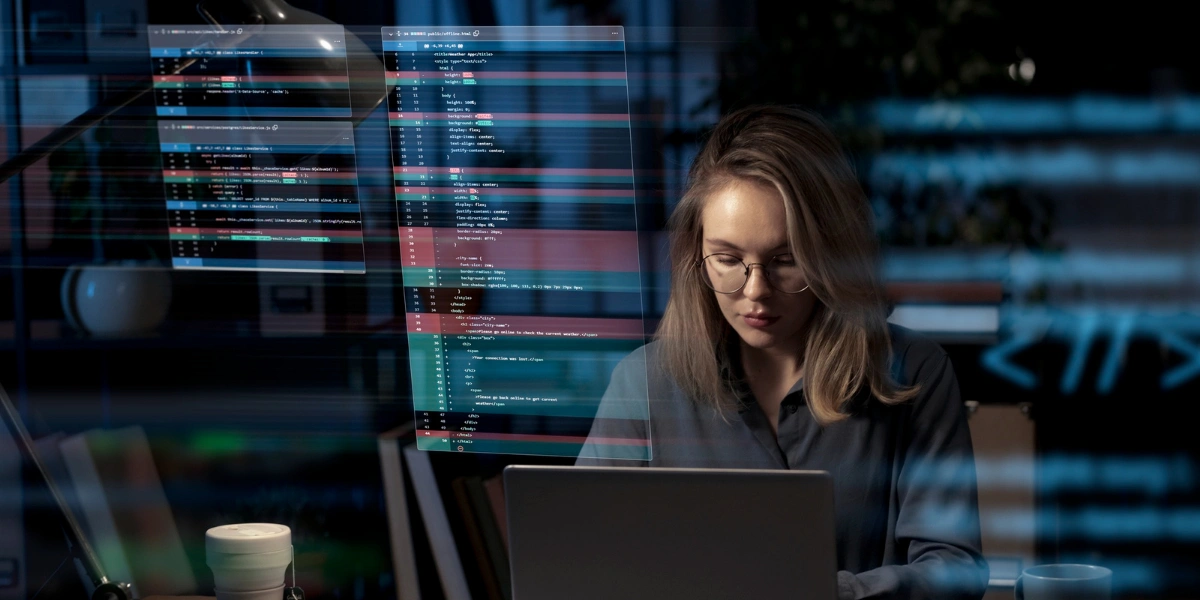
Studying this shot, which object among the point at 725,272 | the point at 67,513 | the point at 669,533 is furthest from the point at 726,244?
the point at 67,513

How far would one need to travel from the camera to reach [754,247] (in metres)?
1.54

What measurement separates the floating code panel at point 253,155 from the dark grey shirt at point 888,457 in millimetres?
699

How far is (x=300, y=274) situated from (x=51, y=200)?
489 millimetres

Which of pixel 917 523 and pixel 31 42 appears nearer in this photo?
pixel 917 523

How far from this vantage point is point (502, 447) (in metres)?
1.90

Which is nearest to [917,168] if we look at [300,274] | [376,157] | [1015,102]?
[1015,102]

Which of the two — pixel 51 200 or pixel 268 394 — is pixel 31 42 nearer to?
pixel 51 200

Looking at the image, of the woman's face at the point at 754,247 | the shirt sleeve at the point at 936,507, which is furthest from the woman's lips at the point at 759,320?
the shirt sleeve at the point at 936,507

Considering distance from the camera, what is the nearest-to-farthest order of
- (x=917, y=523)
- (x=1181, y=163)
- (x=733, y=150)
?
1. (x=917, y=523)
2. (x=733, y=150)
3. (x=1181, y=163)

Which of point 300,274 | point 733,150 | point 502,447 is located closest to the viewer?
point 733,150

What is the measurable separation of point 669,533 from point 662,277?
2.78 ft

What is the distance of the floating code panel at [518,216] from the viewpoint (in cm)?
184

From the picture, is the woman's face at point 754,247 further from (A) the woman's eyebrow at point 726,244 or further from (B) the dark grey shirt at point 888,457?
(B) the dark grey shirt at point 888,457

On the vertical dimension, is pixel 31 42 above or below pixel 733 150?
above
